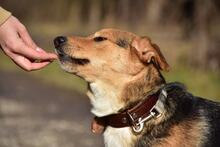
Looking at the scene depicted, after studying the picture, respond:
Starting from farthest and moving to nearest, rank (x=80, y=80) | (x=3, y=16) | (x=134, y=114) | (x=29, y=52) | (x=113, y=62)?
(x=80, y=80) < (x=113, y=62) < (x=134, y=114) < (x=29, y=52) < (x=3, y=16)

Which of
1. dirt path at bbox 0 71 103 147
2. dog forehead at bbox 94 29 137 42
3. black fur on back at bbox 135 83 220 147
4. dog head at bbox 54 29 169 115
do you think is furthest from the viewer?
dirt path at bbox 0 71 103 147

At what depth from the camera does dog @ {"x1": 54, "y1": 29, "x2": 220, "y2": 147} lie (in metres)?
7.12

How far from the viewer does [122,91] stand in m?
7.32

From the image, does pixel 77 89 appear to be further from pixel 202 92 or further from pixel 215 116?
pixel 215 116

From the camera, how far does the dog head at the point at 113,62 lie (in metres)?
7.35

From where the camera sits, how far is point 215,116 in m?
7.30

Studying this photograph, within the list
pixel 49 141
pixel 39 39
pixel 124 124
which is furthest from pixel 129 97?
pixel 39 39

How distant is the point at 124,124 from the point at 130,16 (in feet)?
59.6

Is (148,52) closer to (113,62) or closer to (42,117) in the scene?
(113,62)

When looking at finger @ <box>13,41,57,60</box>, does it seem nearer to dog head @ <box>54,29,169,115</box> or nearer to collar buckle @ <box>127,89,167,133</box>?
dog head @ <box>54,29,169,115</box>

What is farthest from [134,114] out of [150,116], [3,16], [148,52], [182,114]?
[3,16]

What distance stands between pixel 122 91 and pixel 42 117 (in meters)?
7.27

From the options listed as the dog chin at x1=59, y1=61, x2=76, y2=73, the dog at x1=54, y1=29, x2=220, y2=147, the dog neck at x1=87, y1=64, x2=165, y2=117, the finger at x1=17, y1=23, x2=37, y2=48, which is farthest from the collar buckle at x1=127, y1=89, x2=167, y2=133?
the finger at x1=17, y1=23, x2=37, y2=48

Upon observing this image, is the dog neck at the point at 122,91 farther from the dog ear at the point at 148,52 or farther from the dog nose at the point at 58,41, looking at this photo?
the dog nose at the point at 58,41
